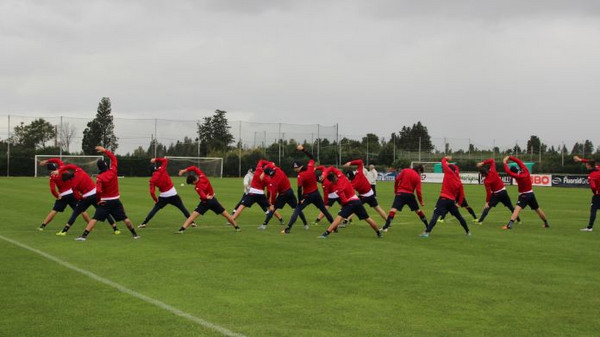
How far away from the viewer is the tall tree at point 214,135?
260 ft

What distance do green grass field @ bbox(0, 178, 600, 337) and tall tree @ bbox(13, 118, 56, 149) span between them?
58.7 m

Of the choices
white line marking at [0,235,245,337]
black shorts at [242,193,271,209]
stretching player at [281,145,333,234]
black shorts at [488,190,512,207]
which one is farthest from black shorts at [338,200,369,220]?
black shorts at [488,190,512,207]

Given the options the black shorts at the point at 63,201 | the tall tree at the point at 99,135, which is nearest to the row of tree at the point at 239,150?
the tall tree at the point at 99,135

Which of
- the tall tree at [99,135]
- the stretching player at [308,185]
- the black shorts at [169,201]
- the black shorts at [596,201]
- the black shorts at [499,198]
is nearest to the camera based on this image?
the stretching player at [308,185]

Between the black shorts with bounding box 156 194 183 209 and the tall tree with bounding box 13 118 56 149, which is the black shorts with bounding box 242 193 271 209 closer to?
the black shorts with bounding box 156 194 183 209

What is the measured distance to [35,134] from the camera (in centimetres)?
7400

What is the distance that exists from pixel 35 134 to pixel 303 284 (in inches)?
2761

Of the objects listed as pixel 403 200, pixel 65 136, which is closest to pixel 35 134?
pixel 65 136

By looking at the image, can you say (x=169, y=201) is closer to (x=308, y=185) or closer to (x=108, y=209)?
(x=108, y=209)

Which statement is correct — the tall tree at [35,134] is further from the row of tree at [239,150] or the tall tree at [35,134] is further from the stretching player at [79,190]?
the stretching player at [79,190]

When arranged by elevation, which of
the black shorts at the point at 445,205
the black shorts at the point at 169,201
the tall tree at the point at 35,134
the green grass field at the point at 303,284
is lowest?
the green grass field at the point at 303,284

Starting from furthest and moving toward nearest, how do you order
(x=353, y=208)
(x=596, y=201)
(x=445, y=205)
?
(x=596, y=201) < (x=445, y=205) < (x=353, y=208)

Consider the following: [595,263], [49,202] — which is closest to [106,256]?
[595,263]

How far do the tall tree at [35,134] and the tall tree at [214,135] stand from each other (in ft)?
54.8
